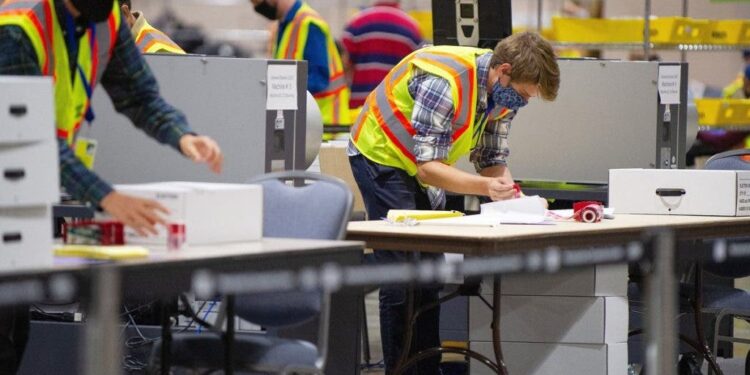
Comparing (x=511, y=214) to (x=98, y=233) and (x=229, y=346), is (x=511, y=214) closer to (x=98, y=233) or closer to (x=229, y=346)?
(x=229, y=346)

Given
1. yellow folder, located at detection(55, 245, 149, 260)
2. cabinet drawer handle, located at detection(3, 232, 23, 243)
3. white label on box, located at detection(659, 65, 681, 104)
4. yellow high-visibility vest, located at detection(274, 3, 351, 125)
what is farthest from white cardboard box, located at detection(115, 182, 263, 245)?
yellow high-visibility vest, located at detection(274, 3, 351, 125)

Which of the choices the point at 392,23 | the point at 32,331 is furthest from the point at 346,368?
the point at 392,23

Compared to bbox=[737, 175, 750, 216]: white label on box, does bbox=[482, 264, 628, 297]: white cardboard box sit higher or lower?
lower

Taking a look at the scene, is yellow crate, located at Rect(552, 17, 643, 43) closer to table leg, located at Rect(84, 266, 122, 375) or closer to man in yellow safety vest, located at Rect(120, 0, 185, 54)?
man in yellow safety vest, located at Rect(120, 0, 185, 54)

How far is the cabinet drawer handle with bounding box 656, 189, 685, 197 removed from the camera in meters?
4.90

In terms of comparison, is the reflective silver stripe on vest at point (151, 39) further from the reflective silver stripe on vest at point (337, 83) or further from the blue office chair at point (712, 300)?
the blue office chair at point (712, 300)

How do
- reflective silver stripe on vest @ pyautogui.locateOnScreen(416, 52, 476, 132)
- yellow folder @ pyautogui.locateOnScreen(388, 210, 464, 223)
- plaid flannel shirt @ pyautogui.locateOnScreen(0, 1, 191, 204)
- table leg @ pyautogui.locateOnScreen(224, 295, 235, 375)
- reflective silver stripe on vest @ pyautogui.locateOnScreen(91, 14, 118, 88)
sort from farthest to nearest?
reflective silver stripe on vest @ pyautogui.locateOnScreen(416, 52, 476, 132), yellow folder @ pyautogui.locateOnScreen(388, 210, 464, 223), reflective silver stripe on vest @ pyautogui.locateOnScreen(91, 14, 118, 88), table leg @ pyautogui.locateOnScreen(224, 295, 235, 375), plaid flannel shirt @ pyautogui.locateOnScreen(0, 1, 191, 204)

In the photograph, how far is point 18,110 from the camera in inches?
115

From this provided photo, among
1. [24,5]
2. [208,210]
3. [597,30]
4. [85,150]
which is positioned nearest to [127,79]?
Result: [85,150]

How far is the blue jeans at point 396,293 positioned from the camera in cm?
466

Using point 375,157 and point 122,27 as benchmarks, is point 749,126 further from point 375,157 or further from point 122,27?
point 122,27

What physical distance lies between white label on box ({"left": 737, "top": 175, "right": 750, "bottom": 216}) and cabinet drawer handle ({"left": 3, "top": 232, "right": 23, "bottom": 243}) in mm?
2730

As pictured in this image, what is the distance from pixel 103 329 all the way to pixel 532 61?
2.44 meters

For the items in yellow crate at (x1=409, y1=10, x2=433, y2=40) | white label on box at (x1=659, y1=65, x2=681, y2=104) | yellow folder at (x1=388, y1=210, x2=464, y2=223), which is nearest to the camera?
yellow folder at (x1=388, y1=210, x2=464, y2=223)
